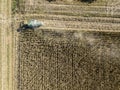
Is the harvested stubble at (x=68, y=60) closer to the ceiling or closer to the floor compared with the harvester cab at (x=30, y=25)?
closer to the floor

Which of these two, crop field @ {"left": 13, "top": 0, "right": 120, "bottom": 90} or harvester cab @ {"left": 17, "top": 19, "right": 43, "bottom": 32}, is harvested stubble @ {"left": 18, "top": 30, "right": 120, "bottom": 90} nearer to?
crop field @ {"left": 13, "top": 0, "right": 120, "bottom": 90}

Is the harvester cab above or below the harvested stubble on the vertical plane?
above

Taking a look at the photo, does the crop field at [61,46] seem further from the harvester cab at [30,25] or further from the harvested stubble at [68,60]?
the harvester cab at [30,25]

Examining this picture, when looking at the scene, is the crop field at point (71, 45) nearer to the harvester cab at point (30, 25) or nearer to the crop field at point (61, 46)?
the crop field at point (61, 46)

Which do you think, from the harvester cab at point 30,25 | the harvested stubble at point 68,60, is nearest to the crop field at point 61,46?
the harvested stubble at point 68,60

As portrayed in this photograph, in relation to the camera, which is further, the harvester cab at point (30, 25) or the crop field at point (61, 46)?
the harvester cab at point (30, 25)

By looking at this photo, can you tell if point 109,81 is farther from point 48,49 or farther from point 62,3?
point 62,3

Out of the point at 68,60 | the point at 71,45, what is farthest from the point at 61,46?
the point at 68,60

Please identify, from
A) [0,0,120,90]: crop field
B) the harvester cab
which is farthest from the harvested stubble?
the harvester cab
